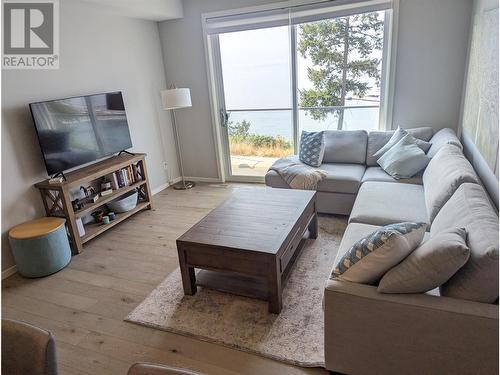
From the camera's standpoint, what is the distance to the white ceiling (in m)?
3.52

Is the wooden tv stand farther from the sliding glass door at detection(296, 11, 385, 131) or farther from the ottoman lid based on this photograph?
the sliding glass door at detection(296, 11, 385, 131)

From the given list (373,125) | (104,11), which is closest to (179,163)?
(104,11)

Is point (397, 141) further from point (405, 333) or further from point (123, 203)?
point (123, 203)

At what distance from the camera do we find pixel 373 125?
4.10 metres

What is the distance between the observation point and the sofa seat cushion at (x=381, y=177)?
10.4 ft

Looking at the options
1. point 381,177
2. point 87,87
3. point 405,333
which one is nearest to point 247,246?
point 405,333

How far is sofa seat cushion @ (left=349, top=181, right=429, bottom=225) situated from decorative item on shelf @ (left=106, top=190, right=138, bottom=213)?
247 cm

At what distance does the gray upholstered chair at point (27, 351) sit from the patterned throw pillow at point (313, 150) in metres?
3.11

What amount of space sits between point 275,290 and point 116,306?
45.8 inches

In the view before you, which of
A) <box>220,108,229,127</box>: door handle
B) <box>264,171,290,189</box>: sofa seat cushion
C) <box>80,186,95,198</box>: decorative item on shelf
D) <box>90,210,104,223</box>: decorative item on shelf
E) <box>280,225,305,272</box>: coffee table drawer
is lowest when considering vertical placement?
<box>90,210,104,223</box>: decorative item on shelf

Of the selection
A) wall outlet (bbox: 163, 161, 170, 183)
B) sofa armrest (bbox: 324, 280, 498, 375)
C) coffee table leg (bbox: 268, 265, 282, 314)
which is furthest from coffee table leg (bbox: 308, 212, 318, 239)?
wall outlet (bbox: 163, 161, 170, 183)

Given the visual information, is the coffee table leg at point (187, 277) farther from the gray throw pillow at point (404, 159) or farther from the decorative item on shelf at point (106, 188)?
the gray throw pillow at point (404, 159)

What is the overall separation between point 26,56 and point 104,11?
110 cm
